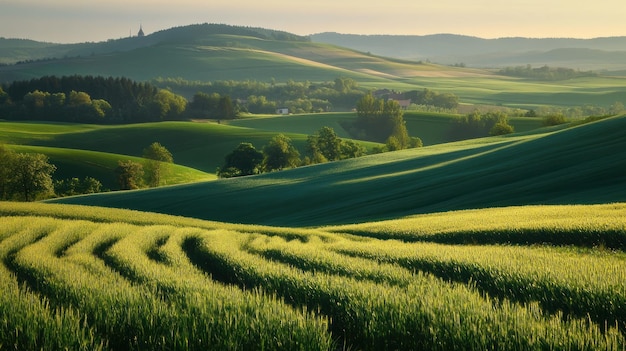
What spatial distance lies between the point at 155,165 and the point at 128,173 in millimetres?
5103

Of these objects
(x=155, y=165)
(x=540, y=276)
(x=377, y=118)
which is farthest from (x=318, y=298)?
(x=377, y=118)

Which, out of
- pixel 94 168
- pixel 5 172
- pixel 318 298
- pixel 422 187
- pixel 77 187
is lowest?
pixel 77 187

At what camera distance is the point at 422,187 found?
44.2 meters

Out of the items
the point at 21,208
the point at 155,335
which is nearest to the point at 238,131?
the point at 21,208

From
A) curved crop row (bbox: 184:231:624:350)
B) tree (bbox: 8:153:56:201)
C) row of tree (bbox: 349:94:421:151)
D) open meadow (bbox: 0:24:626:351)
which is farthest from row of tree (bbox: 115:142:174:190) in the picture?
curved crop row (bbox: 184:231:624:350)

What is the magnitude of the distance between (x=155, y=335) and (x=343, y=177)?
4807 centimetres

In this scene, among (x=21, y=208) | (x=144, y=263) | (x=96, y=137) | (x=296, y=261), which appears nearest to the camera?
(x=144, y=263)

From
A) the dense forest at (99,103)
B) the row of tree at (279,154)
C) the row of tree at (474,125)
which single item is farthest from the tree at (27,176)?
the row of tree at (474,125)

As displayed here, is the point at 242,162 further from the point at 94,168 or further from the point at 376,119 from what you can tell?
the point at 376,119

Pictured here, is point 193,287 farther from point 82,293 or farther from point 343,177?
point 343,177

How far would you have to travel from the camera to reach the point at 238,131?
130m

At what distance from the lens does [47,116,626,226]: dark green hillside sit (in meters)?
36.7

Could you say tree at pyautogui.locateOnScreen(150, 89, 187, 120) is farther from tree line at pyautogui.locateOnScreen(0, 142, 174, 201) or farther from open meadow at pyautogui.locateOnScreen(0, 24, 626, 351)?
open meadow at pyautogui.locateOnScreen(0, 24, 626, 351)

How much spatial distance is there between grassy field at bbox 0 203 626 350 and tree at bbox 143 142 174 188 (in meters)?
70.7
